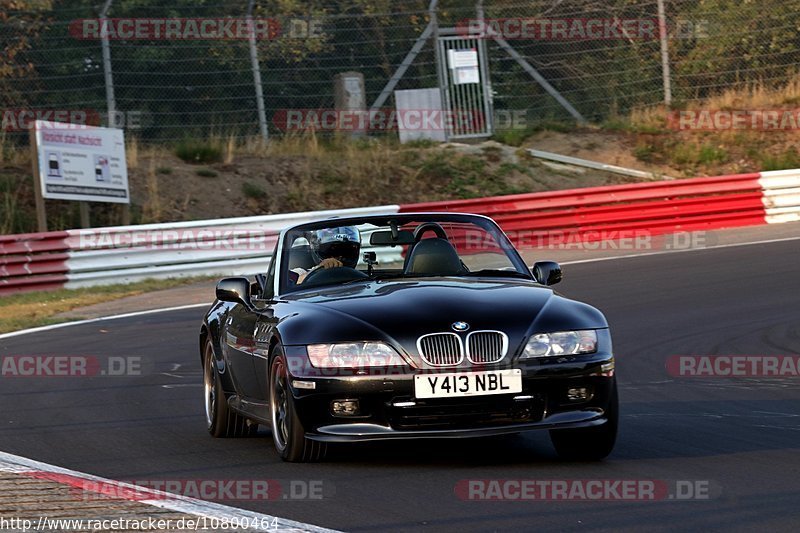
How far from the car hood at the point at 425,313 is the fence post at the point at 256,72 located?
17.9m

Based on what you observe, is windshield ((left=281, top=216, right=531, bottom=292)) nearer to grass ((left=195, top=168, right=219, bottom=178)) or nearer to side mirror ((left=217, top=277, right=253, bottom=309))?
side mirror ((left=217, top=277, right=253, bottom=309))

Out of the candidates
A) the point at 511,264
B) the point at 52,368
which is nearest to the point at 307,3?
the point at 52,368

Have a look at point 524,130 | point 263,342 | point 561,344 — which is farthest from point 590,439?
point 524,130

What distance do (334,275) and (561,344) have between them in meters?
1.75

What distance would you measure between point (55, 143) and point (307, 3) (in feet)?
28.1

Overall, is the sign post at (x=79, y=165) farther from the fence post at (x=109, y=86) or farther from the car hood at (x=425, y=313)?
A: the car hood at (x=425, y=313)

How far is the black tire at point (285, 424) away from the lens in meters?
7.18

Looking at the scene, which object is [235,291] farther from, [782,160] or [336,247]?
[782,160]

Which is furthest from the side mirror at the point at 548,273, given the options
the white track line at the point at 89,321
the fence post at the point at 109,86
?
the fence post at the point at 109,86

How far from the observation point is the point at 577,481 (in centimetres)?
662

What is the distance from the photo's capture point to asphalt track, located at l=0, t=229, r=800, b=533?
233 inches

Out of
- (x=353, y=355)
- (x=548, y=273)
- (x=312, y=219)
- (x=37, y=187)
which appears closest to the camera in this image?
(x=353, y=355)

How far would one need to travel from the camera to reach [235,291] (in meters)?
8.36

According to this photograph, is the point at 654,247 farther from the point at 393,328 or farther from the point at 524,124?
the point at 393,328
